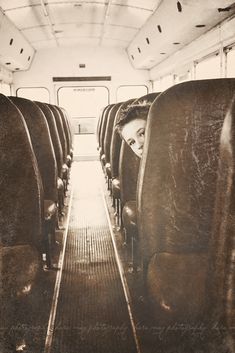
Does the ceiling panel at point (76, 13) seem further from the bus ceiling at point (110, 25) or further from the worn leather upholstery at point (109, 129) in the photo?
the worn leather upholstery at point (109, 129)

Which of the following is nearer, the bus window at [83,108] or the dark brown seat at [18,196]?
the dark brown seat at [18,196]

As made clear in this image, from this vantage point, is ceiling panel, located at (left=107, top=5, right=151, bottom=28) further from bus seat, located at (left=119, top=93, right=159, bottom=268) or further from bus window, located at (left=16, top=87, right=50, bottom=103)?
bus seat, located at (left=119, top=93, right=159, bottom=268)

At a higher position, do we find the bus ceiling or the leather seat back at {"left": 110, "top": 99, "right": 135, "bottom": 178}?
the bus ceiling

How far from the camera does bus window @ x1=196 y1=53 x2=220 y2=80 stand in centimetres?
598

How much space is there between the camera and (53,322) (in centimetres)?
231

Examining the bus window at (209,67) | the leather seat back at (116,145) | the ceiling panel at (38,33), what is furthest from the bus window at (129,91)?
the leather seat back at (116,145)

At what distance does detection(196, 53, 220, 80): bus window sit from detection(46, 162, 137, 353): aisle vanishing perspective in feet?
10.4

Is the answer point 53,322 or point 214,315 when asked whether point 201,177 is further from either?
point 53,322

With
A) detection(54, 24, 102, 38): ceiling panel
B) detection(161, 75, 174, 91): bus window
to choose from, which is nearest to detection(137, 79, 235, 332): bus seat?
detection(54, 24, 102, 38): ceiling panel

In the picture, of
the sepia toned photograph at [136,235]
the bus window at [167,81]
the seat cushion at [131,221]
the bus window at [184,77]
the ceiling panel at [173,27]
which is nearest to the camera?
the sepia toned photograph at [136,235]

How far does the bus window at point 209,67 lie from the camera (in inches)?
236

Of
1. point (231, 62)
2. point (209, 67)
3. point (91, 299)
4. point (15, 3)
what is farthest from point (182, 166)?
point (15, 3)

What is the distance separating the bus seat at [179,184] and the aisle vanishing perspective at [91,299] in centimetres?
66

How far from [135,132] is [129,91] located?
31.4ft
